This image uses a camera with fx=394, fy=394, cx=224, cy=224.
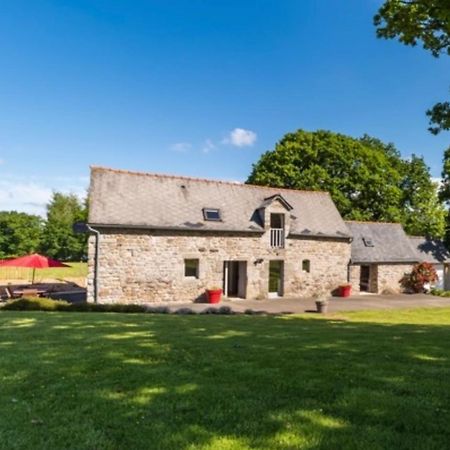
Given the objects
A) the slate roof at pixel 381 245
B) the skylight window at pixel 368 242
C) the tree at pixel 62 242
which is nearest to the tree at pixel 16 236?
the tree at pixel 62 242

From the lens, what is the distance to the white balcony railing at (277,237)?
2211 centimetres

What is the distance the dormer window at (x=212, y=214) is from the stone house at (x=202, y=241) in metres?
0.05

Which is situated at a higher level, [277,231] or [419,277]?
[277,231]

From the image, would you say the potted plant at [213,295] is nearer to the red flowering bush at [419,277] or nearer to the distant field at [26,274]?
the red flowering bush at [419,277]

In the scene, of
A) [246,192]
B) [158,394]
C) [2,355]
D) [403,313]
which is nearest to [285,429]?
[158,394]

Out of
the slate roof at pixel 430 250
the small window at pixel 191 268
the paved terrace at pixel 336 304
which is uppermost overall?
the slate roof at pixel 430 250

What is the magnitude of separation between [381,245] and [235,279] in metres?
10.6

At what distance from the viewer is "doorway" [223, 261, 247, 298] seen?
70.4 feet

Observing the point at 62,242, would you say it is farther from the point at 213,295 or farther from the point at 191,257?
the point at 213,295

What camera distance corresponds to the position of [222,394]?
4133mm

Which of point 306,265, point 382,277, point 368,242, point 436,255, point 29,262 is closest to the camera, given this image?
point 29,262

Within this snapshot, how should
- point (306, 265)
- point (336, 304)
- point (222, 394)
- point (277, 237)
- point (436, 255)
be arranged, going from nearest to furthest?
point (222, 394) → point (336, 304) → point (277, 237) → point (306, 265) → point (436, 255)

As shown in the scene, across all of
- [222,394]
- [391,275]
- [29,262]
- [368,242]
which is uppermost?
[368,242]

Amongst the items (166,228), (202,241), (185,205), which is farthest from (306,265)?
(166,228)
